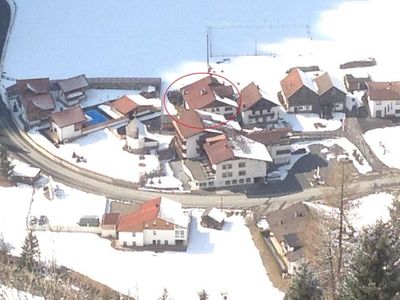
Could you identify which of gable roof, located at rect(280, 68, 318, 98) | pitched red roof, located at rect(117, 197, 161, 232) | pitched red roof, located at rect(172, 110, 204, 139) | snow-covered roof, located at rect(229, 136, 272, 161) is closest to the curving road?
snow-covered roof, located at rect(229, 136, 272, 161)

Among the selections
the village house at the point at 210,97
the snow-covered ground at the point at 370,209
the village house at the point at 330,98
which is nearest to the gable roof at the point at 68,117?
the village house at the point at 210,97

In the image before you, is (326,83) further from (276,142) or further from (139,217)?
(139,217)

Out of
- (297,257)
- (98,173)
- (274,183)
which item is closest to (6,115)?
(98,173)

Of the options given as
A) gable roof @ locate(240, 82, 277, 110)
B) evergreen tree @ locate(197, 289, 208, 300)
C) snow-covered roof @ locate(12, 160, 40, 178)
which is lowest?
evergreen tree @ locate(197, 289, 208, 300)

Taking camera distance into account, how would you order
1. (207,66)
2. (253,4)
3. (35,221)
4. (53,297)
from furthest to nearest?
1. (253,4)
2. (207,66)
3. (35,221)
4. (53,297)

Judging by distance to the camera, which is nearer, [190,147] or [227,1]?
[190,147]

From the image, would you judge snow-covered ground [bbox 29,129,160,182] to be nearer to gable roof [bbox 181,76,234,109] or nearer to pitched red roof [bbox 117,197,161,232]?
pitched red roof [bbox 117,197,161,232]

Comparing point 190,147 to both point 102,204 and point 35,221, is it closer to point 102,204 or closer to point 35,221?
point 102,204
